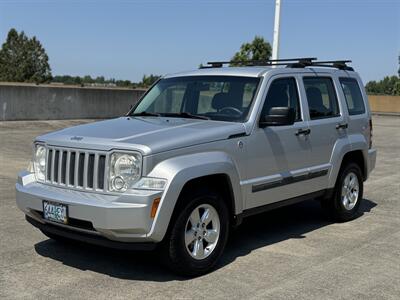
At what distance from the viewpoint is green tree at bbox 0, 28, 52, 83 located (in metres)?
86.7

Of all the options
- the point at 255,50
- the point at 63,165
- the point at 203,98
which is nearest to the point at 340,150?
the point at 203,98

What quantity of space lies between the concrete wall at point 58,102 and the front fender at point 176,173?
51.5ft

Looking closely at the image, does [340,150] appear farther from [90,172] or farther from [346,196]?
[90,172]

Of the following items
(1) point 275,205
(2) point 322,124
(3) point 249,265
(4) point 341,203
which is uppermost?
(2) point 322,124

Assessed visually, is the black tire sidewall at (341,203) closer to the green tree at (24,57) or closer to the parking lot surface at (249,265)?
the parking lot surface at (249,265)

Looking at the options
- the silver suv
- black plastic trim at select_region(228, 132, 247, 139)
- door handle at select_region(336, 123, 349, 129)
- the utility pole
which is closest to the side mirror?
the silver suv

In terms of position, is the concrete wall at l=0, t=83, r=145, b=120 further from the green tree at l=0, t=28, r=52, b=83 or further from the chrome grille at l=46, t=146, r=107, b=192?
the green tree at l=0, t=28, r=52, b=83

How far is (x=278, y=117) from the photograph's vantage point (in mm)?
5598

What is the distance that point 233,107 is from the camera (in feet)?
19.3

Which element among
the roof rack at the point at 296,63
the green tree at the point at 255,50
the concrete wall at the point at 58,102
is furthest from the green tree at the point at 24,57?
the roof rack at the point at 296,63

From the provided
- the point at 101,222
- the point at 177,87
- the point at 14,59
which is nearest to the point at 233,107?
the point at 177,87

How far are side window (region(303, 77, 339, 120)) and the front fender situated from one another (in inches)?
79.5

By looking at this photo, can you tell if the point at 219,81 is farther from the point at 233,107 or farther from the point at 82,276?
the point at 82,276

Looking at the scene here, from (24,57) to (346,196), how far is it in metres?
86.7
